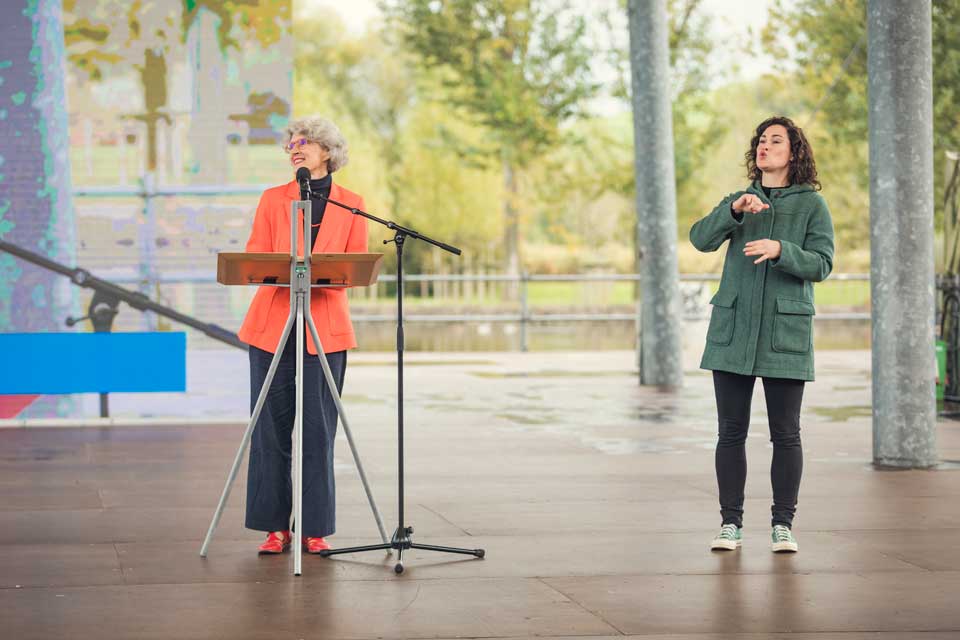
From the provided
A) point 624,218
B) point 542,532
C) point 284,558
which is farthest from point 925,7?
point 624,218

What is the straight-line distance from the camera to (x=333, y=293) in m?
6.66

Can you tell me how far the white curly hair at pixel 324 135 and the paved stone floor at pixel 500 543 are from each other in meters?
1.69

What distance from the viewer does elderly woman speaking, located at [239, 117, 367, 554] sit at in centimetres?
660

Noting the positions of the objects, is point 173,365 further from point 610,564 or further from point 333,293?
point 610,564

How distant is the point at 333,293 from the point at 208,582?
4.53 feet

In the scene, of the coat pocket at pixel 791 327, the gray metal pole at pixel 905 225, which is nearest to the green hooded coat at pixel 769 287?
the coat pocket at pixel 791 327

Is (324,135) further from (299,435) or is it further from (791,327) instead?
(791,327)

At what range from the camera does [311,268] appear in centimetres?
636

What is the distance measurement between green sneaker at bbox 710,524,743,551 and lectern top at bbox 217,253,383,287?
1835 mm

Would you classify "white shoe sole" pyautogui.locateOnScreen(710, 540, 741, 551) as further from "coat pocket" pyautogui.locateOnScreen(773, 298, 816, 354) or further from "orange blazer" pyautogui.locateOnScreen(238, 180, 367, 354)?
"orange blazer" pyautogui.locateOnScreen(238, 180, 367, 354)

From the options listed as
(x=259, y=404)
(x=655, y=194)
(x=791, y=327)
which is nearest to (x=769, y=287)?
(x=791, y=327)

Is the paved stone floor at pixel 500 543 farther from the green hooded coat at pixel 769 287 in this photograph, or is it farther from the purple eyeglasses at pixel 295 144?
the purple eyeglasses at pixel 295 144

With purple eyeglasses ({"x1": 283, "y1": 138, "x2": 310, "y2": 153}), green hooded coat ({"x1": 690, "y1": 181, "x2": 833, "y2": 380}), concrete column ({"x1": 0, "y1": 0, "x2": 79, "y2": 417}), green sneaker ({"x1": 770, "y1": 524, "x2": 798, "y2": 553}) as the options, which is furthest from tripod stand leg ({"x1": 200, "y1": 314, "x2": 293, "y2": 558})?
concrete column ({"x1": 0, "y1": 0, "x2": 79, "y2": 417})

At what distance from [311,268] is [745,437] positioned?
1.98 metres
